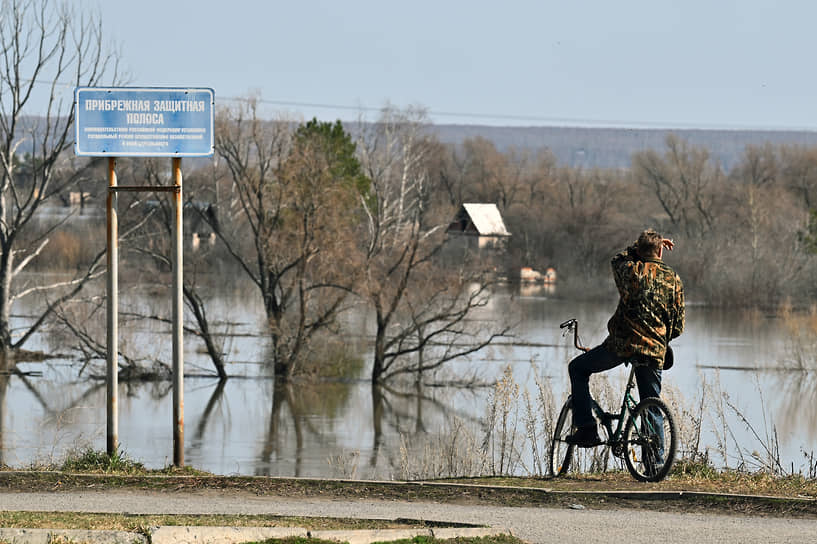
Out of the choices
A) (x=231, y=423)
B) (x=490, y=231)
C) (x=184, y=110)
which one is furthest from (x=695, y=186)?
(x=184, y=110)

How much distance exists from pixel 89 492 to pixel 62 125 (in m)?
34.0

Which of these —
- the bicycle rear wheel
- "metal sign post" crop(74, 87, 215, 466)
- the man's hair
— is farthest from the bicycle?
"metal sign post" crop(74, 87, 215, 466)

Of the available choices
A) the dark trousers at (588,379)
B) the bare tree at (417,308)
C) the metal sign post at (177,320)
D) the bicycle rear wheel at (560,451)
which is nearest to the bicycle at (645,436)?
the dark trousers at (588,379)

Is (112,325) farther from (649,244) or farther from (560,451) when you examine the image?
(649,244)

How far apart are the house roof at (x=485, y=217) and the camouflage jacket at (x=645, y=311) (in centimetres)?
7832

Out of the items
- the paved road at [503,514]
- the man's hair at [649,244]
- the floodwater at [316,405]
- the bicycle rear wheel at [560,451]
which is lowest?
the floodwater at [316,405]

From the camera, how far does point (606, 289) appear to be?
64500mm

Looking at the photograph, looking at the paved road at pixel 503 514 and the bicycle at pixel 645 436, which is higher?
the bicycle at pixel 645 436

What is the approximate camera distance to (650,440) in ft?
28.4

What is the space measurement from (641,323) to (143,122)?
14.7 feet

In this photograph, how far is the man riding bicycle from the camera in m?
8.62

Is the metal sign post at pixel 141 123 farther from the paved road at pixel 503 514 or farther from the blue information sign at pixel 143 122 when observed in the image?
the paved road at pixel 503 514

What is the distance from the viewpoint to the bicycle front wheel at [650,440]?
28.1 ft

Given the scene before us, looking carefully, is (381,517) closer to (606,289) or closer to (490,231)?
(606,289)
